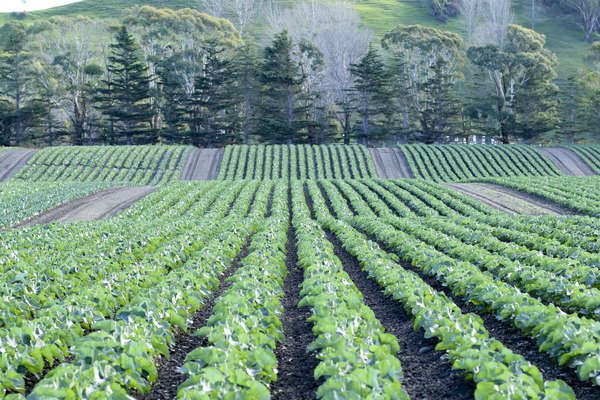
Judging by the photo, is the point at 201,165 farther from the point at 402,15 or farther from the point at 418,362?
the point at 402,15

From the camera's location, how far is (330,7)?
8550 centimetres

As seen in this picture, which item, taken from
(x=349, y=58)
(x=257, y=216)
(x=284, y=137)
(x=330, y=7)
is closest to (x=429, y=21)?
(x=330, y=7)

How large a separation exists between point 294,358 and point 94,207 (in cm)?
2151

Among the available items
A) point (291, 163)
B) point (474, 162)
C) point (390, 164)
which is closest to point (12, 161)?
point (291, 163)

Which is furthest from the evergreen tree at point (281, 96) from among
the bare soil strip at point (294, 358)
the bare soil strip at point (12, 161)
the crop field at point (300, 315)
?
the bare soil strip at point (294, 358)

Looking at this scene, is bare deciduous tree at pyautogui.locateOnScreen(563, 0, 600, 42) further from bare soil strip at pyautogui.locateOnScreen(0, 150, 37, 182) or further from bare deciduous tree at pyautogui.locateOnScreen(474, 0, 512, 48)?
bare soil strip at pyautogui.locateOnScreen(0, 150, 37, 182)

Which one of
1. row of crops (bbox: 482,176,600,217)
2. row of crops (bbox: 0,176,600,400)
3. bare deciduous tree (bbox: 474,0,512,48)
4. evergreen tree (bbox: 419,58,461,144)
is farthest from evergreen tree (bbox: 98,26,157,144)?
bare deciduous tree (bbox: 474,0,512,48)

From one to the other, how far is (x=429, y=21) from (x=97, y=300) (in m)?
119

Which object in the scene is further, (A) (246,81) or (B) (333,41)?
(B) (333,41)

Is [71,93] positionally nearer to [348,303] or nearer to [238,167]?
[238,167]

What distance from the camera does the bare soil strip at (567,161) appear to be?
40812 mm

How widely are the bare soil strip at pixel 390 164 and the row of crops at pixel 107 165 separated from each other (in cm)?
1852

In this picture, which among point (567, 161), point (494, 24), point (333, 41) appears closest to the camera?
point (567, 161)

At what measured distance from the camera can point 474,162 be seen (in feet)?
139
